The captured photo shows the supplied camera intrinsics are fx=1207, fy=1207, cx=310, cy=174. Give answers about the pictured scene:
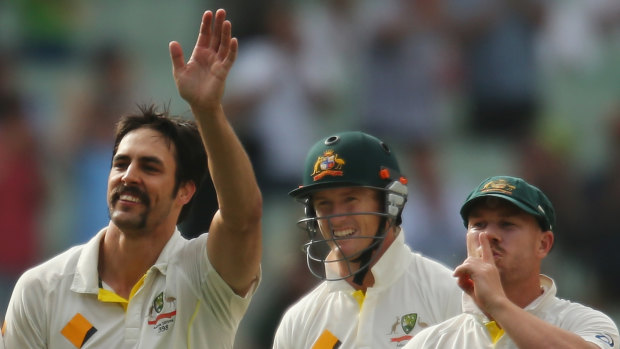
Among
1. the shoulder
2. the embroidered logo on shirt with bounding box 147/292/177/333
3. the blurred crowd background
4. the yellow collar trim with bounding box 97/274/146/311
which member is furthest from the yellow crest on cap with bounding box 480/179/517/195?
the blurred crowd background

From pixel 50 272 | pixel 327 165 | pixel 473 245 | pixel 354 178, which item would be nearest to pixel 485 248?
pixel 473 245

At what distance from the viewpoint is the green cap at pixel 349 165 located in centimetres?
531

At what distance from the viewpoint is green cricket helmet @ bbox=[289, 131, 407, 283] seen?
521cm

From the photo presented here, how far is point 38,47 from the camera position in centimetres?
1052

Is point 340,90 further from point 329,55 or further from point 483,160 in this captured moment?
point 483,160

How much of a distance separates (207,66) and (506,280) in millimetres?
1374

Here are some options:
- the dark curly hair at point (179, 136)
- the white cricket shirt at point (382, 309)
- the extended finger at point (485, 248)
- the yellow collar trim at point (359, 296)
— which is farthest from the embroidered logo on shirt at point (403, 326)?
the dark curly hair at point (179, 136)

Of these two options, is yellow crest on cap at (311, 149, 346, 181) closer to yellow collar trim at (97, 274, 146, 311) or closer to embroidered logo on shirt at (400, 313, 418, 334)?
embroidered logo on shirt at (400, 313, 418, 334)

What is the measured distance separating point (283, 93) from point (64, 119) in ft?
5.90

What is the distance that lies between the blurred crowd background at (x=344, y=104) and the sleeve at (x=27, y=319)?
10.9ft

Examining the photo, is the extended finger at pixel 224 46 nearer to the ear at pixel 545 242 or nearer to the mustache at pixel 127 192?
the mustache at pixel 127 192

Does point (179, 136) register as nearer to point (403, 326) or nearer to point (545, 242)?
point (403, 326)

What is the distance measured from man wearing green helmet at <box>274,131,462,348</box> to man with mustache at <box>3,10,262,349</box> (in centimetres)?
38

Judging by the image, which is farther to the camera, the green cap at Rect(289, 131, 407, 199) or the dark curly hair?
the green cap at Rect(289, 131, 407, 199)
